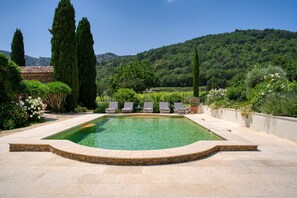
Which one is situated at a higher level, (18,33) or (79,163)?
(18,33)

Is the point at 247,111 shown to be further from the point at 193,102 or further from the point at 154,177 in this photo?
the point at 193,102

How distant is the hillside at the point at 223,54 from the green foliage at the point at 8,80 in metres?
28.9

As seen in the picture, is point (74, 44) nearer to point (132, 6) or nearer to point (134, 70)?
point (132, 6)

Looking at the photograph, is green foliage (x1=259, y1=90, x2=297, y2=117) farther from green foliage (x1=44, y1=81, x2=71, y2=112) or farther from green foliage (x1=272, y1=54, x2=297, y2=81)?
green foliage (x1=272, y1=54, x2=297, y2=81)

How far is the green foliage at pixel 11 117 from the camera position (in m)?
9.26

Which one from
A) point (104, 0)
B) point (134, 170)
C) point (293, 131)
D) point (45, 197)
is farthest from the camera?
point (104, 0)

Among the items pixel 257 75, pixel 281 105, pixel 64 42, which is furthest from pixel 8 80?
pixel 257 75

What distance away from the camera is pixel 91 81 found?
69.4 ft

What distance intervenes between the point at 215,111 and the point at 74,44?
11.6m

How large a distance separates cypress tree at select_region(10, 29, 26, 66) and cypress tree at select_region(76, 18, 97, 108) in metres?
8.20

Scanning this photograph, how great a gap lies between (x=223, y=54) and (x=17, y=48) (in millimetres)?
34218

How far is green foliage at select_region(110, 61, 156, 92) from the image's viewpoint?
44.2 m

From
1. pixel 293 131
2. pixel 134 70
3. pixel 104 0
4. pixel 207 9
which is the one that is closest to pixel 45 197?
pixel 293 131

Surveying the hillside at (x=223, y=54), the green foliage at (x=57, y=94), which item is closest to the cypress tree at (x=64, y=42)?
the green foliage at (x=57, y=94)
